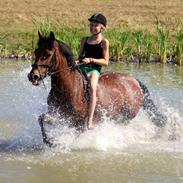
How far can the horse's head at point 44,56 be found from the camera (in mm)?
8250

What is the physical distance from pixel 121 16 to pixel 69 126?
23859 mm

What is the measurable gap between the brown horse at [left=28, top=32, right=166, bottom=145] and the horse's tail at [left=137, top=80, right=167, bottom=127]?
0.66 feet

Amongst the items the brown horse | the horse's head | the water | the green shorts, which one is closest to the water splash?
the water

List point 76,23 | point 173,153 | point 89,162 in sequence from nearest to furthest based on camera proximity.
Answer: point 89,162
point 173,153
point 76,23

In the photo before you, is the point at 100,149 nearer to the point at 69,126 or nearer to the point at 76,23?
the point at 69,126

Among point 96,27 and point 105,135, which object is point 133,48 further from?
point 96,27

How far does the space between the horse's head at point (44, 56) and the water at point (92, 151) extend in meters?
0.93

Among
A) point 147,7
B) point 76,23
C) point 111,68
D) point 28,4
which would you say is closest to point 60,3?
point 28,4

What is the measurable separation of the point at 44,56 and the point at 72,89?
649 millimetres

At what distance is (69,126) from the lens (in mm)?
8836

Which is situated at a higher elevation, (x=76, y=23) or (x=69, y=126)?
(x=69, y=126)

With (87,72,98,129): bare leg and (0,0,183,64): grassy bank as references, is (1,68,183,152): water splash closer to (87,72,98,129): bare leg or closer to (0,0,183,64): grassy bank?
(87,72,98,129): bare leg

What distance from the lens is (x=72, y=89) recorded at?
8680 millimetres

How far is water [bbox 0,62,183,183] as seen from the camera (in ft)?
25.7
